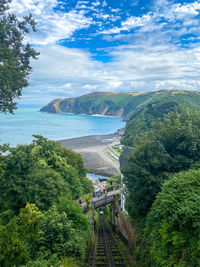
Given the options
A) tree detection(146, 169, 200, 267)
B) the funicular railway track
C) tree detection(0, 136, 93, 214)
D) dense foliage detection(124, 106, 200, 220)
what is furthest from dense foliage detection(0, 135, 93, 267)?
dense foliage detection(124, 106, 200, 220)

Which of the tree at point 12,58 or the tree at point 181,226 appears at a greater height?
the tree at point 12,58

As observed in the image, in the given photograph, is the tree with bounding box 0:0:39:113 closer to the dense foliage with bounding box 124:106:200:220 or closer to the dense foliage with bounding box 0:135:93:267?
the dense foliage with bounding box 0:135:93:267

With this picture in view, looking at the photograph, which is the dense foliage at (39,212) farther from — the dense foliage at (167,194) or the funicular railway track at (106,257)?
the dense foliage at (167,194)

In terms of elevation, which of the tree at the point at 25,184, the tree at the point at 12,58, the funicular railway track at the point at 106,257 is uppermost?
the tree at the point at 12,58

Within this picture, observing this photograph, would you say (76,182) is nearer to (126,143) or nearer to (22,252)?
(22,252)

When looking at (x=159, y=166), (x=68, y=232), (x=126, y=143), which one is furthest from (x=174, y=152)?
(x=126, y=143)

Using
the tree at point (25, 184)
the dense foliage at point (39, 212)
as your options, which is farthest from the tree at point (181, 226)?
the tree at point (25, 184)

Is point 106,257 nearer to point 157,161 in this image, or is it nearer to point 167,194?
point 157,161
